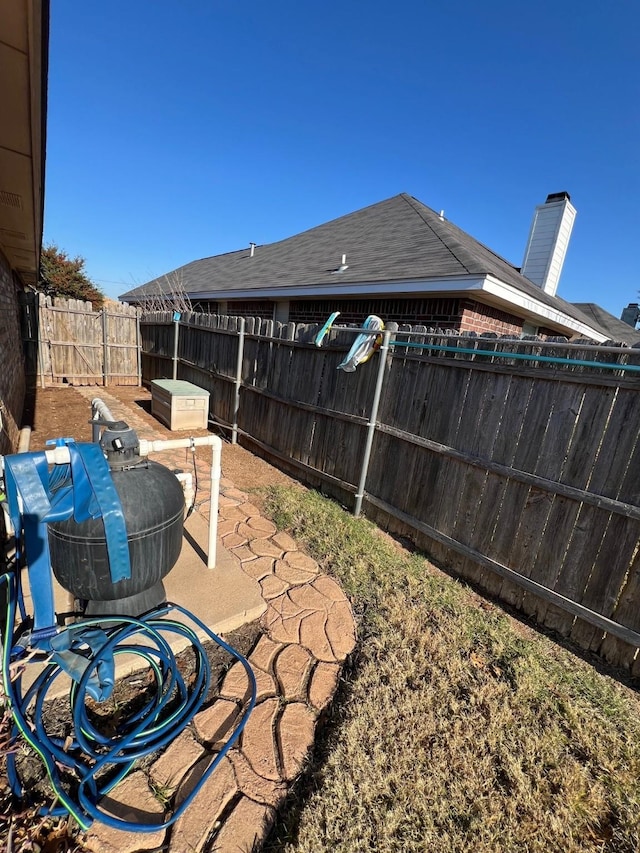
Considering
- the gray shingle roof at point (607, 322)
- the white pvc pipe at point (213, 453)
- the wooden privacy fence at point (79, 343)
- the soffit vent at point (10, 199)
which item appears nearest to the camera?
the white pvc pipe at point (213, 453)

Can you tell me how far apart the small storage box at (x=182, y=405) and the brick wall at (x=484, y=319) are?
4922 mm

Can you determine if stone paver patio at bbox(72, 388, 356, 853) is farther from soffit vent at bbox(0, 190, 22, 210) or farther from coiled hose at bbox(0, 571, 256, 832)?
soffit vent at bbox(0, 190, 22, 210)

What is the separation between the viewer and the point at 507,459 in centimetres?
334

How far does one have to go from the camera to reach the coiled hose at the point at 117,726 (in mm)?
1559

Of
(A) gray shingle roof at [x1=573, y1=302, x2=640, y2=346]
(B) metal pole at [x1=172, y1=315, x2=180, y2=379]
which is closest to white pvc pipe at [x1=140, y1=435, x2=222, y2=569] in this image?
(B) metal pole at [x1=172, y1=315, x2=180, y2=379]

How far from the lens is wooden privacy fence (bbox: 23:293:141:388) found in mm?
9961

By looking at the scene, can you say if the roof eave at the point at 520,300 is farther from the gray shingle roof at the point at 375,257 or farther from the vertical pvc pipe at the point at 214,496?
the vertical pvc pipe at the point at 214,496

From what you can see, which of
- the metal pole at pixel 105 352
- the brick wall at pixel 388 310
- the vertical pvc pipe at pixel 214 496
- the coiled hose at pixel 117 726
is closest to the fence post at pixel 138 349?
the metal pole at pixel 105 352

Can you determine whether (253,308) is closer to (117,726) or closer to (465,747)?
(117,726)

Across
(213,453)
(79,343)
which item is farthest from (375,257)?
(79,343)

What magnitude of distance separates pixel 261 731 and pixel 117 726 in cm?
73

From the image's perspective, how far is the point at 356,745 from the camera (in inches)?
76.4

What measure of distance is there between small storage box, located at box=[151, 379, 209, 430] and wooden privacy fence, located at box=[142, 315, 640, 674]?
2824mm

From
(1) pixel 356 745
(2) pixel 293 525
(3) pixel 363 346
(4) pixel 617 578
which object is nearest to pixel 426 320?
(3) pixel 363 346
